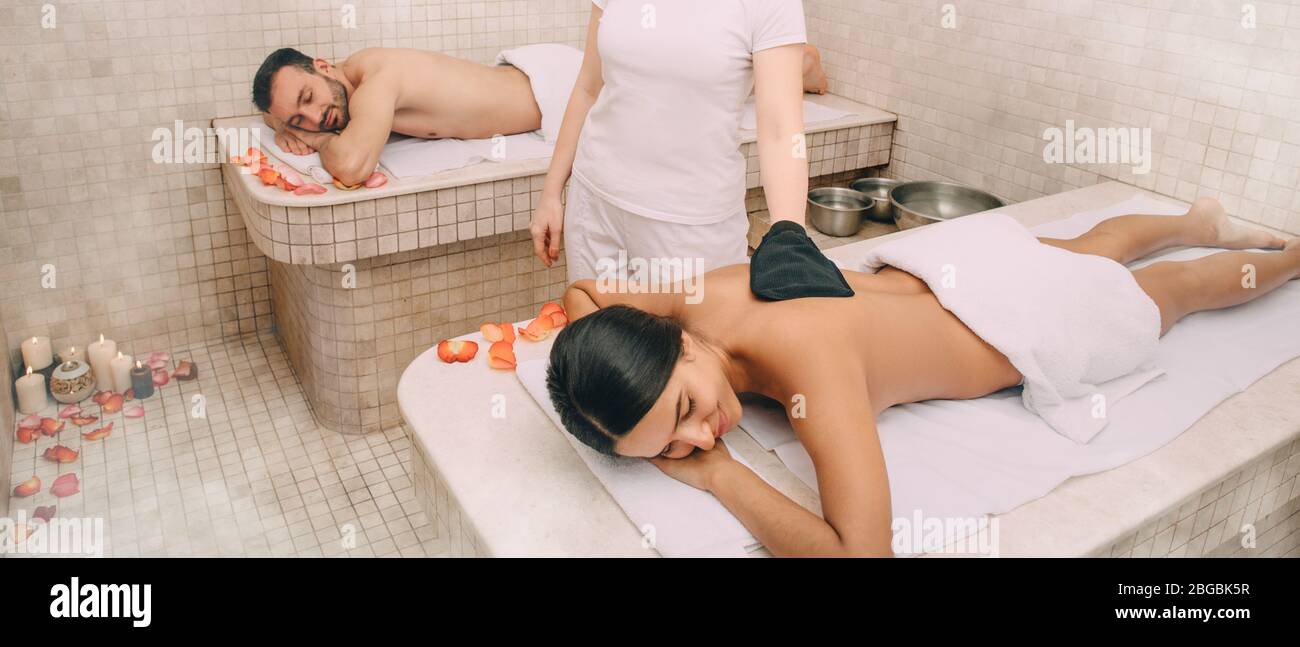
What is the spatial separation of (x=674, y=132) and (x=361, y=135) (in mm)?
1263

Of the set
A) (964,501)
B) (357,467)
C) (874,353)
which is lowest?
(357,467)

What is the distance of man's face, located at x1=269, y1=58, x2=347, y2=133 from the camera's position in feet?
9.58

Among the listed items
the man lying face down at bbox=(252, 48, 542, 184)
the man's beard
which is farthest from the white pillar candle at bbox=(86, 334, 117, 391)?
the man's beard

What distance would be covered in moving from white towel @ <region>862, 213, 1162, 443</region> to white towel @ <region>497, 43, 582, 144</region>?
1.60 meters

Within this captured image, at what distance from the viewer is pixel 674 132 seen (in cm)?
205

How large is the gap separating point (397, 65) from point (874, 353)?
2.04m

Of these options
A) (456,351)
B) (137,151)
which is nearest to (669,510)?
(456,351)

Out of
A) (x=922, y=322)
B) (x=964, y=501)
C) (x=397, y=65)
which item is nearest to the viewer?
(x=964, y=501)

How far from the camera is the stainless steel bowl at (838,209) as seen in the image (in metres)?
3.35

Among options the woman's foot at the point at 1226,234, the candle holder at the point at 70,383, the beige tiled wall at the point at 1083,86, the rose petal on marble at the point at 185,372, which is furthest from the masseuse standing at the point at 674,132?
the candle holder at the point at 70,383

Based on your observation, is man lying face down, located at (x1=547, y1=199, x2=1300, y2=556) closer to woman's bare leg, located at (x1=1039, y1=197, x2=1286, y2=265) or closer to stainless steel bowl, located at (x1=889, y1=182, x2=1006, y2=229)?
woman's bare leg, located at (x1=1039, y1=197, x2=1286, y2=265)
